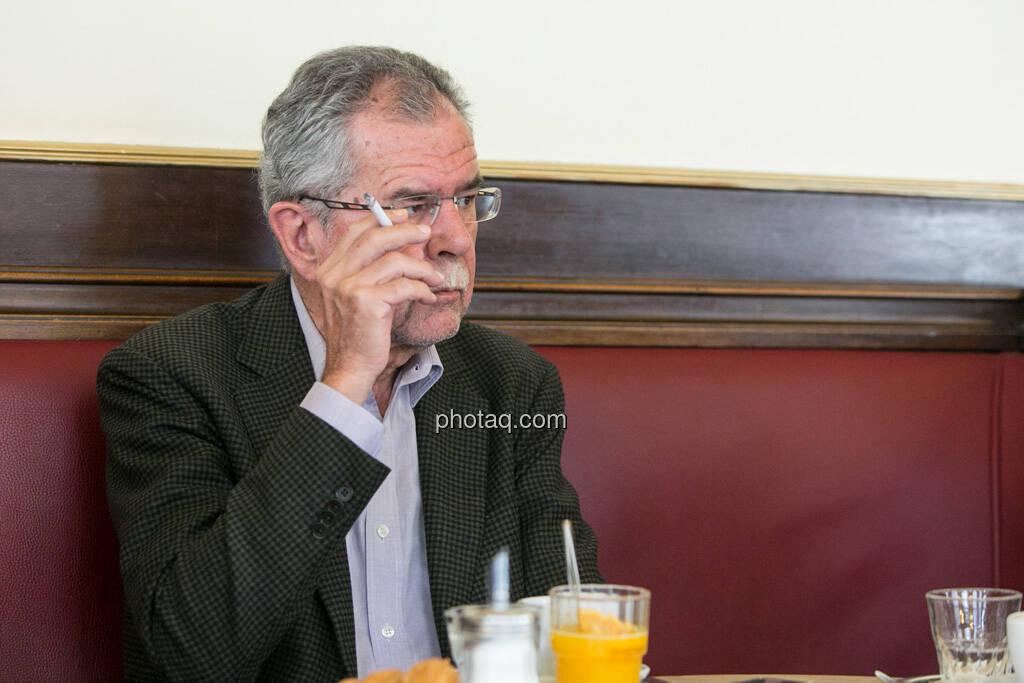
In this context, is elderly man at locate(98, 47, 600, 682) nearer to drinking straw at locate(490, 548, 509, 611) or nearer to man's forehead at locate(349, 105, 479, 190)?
man's forehead at locate(349, 105, 479, 190)

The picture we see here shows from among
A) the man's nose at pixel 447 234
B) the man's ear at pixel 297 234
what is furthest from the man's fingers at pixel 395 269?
the man's ear at pixel 297 234

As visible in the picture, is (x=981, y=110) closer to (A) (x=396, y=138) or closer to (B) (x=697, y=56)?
(B) (x=697, y=56)

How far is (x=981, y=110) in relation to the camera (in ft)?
6.88

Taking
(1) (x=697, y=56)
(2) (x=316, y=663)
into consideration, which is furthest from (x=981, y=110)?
(2) (x=316, y=663)

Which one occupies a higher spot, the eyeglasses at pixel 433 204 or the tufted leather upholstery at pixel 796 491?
the eyeglasses at pixel 433 204

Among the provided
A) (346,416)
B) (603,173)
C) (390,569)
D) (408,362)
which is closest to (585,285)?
(603,173)

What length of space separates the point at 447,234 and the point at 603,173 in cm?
58

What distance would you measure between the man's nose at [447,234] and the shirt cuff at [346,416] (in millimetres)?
285

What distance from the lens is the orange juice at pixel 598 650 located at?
84 centimetres

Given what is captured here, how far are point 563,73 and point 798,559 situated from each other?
92 centimetres

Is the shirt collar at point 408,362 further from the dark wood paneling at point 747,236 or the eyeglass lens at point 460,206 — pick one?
the dark wood paneling at point 747,236

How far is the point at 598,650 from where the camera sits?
0.84 metres

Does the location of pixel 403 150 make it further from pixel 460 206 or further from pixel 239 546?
pixel 239 546

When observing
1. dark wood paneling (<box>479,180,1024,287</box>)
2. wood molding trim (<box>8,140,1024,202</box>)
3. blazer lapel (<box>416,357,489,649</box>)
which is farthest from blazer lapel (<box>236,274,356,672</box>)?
dark wood paneling (<box>479,180,1024,287</box>)
